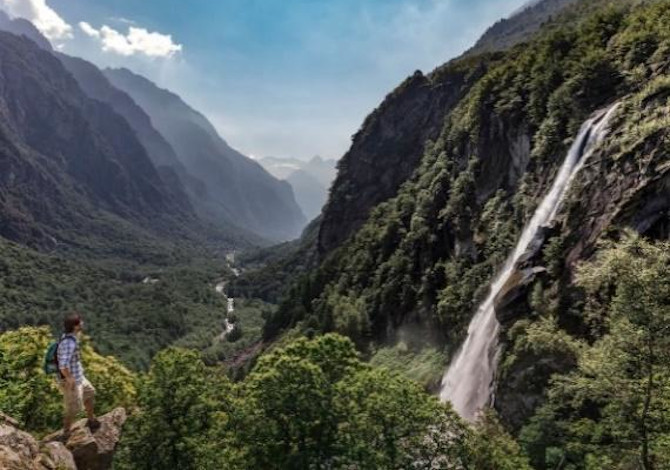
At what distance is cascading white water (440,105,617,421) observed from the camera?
3609 centimetres

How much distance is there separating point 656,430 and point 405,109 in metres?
102

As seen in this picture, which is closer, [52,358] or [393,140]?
[52,358]

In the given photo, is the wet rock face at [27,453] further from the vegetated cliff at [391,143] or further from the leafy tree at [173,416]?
the vegetated cliff at [391,143]

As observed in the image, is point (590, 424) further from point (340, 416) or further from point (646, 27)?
point (646, 27)

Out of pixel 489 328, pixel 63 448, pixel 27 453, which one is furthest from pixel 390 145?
pixel 27 453

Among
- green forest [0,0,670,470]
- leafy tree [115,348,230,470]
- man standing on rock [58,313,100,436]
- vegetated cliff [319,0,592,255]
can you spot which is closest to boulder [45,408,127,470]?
man standing on rock [58,313,100,436]

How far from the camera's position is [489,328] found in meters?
38.6

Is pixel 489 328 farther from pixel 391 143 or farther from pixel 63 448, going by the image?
pixel 391 143

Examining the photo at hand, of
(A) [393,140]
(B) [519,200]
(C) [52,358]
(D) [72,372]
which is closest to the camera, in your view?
(C) [52,358]

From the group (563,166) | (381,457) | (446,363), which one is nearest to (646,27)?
(563,166)

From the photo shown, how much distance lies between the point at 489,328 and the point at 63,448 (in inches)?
1086

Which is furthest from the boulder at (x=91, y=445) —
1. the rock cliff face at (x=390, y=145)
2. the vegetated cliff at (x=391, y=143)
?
the rock cliff face at (x=390, y=145)

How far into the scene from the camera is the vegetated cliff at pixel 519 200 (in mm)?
31438

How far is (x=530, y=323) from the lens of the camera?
32.5m
